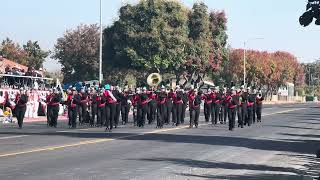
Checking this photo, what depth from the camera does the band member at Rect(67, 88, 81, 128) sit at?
29469 mm

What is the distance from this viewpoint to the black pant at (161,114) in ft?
98.5

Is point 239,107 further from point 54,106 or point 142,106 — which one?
point 54,106

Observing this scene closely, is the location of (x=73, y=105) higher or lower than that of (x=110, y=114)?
higher

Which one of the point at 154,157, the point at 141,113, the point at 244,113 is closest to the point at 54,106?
the point at 141,113

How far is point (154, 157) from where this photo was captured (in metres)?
16.7

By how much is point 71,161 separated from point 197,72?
47410mm

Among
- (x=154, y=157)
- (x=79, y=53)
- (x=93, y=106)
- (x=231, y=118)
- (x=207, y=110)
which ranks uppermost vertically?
(x=79, y=53)

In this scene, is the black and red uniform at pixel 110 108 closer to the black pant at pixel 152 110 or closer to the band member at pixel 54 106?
the band member at pixel 54 106

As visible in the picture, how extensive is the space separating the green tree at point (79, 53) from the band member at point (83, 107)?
114ft

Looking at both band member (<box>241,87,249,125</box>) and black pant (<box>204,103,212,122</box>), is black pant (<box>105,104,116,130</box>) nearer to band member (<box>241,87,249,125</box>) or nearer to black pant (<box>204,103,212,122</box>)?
band member (<box>241,87,249,125</box>)

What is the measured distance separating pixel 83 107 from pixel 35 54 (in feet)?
155

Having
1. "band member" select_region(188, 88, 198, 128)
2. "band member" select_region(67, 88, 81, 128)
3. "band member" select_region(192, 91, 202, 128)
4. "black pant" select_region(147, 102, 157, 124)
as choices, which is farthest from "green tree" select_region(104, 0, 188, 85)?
"band member" select_region(67, 88, 81, 128)

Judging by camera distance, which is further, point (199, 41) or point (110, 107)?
point (199, 41)

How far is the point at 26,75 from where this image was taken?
43750 mm
